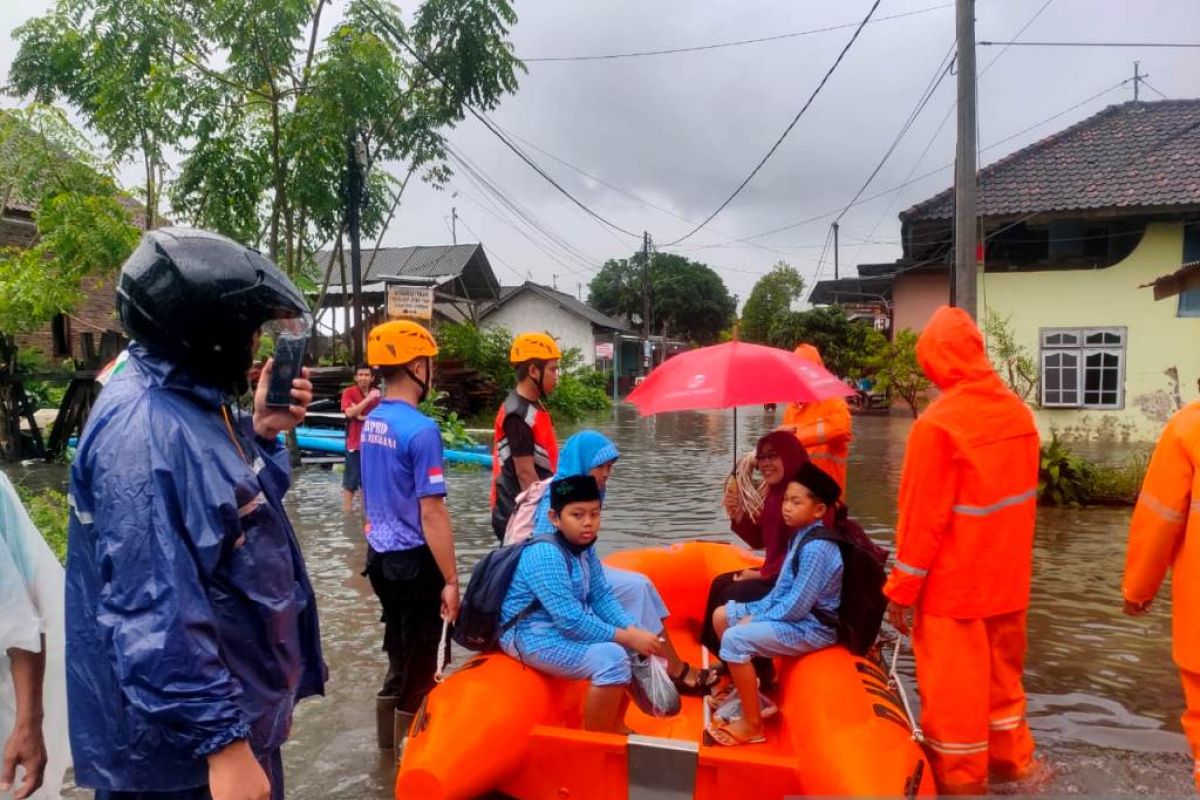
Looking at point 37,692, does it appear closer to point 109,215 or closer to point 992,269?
point 109,215

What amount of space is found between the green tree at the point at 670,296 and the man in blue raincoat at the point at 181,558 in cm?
5155

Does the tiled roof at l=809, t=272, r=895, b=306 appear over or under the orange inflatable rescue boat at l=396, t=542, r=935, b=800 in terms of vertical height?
over

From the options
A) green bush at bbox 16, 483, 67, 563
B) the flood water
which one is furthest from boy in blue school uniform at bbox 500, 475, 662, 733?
green bush at bbox 16, 483, 67, 563

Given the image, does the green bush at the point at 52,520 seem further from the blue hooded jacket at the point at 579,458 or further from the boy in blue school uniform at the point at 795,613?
the boy in blue school uniform at the point at 795,613

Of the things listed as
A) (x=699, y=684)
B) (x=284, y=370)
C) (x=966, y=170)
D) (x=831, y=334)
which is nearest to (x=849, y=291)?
(x=831, y=334)

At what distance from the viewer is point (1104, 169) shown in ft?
51.9

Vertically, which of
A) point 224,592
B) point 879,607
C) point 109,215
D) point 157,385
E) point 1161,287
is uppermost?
point 109,215

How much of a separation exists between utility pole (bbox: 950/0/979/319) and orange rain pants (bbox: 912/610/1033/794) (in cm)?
518

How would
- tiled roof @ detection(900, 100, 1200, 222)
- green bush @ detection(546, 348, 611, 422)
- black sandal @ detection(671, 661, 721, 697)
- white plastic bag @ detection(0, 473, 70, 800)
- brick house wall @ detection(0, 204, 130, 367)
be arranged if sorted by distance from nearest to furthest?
white plastic bag @ detection(0, 473, 70, 800), black sandal @ detection(671, 661, 721, 697), tiled roof @ detection(900, 100, 1200, 222), brick house wall @ detection(0, 204, 130, 367), green bush @ detection(546, 348, 611, 422)

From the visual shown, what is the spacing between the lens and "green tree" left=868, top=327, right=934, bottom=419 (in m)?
18.5

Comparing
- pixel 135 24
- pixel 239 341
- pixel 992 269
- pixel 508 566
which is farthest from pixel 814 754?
pixel 992 269

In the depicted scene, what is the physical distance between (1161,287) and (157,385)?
5870 mm

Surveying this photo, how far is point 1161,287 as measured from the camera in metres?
5.37

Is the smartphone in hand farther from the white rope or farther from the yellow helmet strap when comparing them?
the white rope
